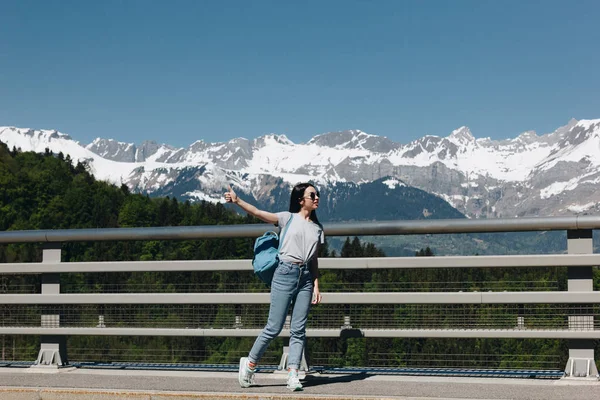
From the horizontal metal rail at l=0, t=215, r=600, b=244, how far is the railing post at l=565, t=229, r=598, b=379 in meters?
0.26

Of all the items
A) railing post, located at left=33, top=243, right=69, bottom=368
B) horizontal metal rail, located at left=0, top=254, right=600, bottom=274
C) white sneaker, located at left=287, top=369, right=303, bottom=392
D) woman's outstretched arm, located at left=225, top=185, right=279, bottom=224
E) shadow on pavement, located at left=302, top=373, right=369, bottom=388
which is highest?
woman's outstretched arm, located at left=225, top=185, right=279, bottom=224

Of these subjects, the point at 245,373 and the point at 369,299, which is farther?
the point at 369,299

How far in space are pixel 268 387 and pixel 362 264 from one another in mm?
1291

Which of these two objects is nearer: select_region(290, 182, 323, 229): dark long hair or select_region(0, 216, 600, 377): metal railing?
select_region(0, 216, 600, 377): metal railing

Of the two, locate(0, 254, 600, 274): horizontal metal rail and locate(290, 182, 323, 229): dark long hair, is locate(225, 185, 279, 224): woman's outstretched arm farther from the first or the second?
locate(0, 254, 600, 274): horizontal metal rail

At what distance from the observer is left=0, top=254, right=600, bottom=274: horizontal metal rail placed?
7.09 meters

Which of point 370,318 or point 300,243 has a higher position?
point 300,243

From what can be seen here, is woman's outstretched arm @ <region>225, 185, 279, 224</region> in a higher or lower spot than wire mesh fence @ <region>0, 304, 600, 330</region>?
higher

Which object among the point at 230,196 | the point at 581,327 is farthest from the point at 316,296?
the point at 581,327

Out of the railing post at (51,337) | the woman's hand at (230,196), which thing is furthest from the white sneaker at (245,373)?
the railing post at (51,337)

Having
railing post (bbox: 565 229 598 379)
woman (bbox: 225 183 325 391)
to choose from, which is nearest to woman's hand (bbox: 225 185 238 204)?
woman (bbox: 225 183 325 391)

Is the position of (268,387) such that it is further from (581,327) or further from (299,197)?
(581,327)

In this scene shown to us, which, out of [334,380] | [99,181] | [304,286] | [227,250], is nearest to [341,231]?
[304,286]

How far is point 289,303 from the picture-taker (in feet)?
24.1
